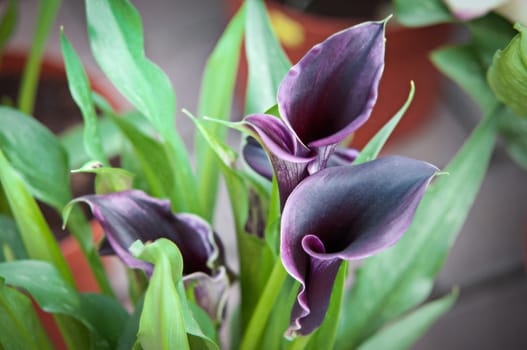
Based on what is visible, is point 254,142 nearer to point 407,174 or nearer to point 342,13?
point 407,174

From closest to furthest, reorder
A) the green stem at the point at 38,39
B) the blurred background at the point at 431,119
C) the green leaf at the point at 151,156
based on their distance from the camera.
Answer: the green leaf at the point at 151,156
the green stem at the point at 38,39
the blurred background at the point at 431,119

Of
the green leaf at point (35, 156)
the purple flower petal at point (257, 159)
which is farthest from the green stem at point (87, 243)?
the purple flower petal at point (257, 159)

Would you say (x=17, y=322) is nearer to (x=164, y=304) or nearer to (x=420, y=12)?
(x=164, y=304)

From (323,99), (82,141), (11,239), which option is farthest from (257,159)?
(82,141)

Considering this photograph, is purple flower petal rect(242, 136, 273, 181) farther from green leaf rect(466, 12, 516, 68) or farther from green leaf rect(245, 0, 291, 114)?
green leaf rect(466, 12, 516, 68)

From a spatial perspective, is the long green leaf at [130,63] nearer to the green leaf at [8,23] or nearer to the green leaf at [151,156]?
the green leaf at [151,156]

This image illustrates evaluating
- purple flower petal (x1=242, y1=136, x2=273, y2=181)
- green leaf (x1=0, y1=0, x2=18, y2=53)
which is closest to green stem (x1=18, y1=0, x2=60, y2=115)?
green leaf (x1=0, y1=0, x2=18, y2=53)
